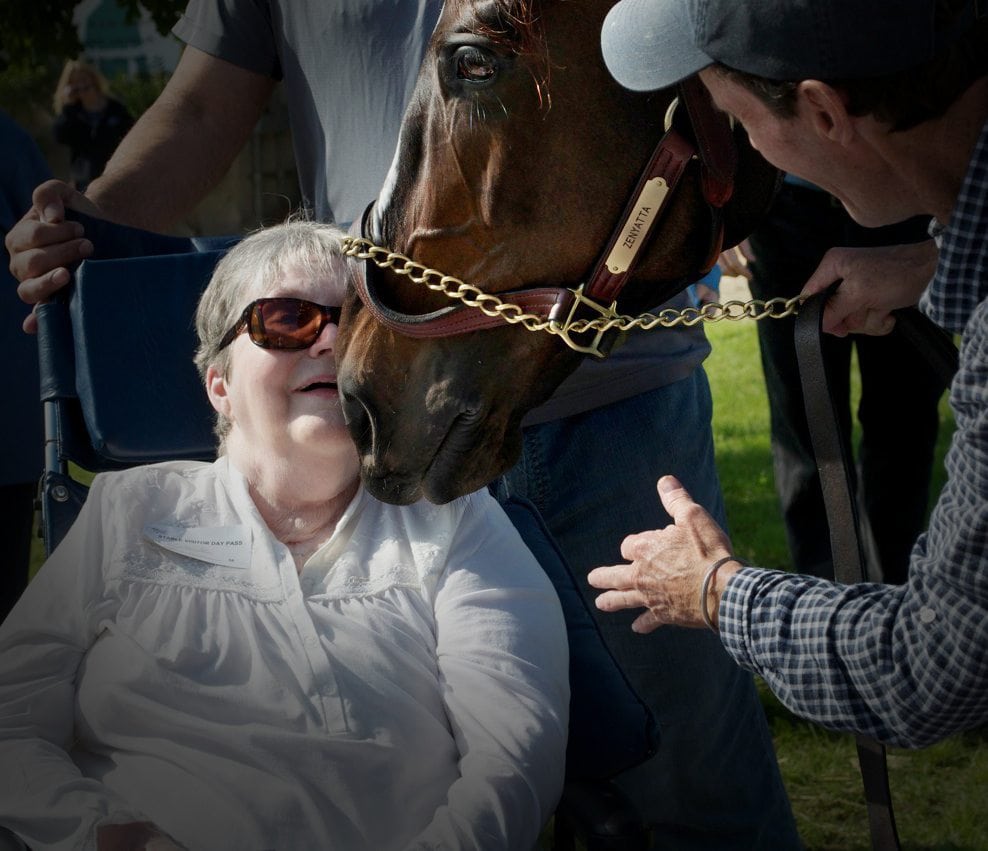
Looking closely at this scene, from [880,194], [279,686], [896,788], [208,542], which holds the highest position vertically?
[880,194]

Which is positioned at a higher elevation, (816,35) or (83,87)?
(83,87)

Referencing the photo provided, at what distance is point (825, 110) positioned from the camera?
1.43m

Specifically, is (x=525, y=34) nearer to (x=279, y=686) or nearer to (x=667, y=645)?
(x=279, y=686)

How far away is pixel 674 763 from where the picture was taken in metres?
2.43

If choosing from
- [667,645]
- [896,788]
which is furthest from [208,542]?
[896,788]

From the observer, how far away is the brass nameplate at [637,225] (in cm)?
176

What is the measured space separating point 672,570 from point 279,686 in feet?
1.95

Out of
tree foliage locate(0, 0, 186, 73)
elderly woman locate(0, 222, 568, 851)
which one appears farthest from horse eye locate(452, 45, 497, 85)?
tree foliage locate(0, 0, 186, 73)

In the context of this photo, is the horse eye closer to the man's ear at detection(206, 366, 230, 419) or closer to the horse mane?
the horse mane

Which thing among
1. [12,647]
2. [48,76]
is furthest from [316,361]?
[48,76]

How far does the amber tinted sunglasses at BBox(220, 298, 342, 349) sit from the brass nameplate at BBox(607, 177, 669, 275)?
555mm

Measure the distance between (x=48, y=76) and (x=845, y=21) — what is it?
11307 mm

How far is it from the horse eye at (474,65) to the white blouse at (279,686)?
2.34 feet

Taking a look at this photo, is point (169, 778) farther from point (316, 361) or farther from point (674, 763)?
point (674, 763)
